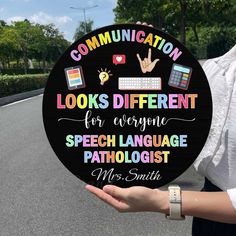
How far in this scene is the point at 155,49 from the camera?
3.93 feet

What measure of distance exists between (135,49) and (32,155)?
555 cm

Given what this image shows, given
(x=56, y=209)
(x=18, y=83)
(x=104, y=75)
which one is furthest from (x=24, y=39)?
(x=104, y=75)

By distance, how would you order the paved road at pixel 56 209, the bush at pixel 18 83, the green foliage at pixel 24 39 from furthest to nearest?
the green foliage at pixel 24 39 < the bush at pixel 18 83 < the paved road at pixel 56 209

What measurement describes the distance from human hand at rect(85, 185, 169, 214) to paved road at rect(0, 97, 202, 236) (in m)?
2.30

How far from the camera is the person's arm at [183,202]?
3.65 feet

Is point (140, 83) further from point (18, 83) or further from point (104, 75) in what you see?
point (18, 83)

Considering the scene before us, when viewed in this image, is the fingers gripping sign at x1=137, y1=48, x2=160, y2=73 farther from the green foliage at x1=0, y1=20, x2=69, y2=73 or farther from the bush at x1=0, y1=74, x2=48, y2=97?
the green foliage at x1=0, y1=20, x2=69, y2=73

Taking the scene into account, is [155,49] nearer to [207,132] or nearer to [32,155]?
[207,132]

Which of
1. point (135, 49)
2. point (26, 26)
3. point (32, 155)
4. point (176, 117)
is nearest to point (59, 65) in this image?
point (135, 49)

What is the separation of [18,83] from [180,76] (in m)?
19.8

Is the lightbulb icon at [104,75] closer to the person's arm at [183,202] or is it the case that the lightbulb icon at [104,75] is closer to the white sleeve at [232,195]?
the person's arm at [183,202]

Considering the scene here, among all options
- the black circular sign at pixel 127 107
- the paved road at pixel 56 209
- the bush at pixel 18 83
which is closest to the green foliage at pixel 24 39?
the bush at pixel 18 83

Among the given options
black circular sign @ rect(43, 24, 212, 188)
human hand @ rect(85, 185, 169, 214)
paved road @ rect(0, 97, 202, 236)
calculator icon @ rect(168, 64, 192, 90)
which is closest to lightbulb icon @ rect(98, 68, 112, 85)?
black circular sign @ rect(43, 24, 212, 188)

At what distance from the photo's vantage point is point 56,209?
3951 mm
